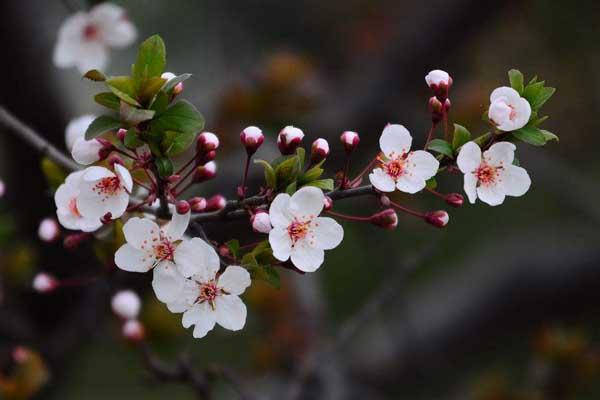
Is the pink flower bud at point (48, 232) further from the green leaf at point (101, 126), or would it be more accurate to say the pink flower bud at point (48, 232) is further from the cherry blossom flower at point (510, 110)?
the cherry blossom flower at point (510, 110)

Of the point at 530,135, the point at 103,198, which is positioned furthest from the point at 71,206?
the point at 530,135

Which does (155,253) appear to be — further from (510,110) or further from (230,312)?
(510,110)

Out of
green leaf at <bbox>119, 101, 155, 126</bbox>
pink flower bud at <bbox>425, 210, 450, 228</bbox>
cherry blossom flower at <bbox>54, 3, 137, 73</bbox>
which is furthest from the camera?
cherry blossom flower at <bbox>54, 3, 137, 73</bbox>

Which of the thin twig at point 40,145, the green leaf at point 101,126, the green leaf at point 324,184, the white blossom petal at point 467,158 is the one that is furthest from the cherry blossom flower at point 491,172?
the thin twig at point 40,145

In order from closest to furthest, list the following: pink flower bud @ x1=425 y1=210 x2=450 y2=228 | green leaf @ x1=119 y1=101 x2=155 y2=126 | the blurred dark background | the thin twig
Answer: green leaf @ x1=119 y1=101 x2=155 y2=126 < pink flower bud @ x1=425 y1=210 x2=450 y2=228 < the thin twig < the blurred dark background

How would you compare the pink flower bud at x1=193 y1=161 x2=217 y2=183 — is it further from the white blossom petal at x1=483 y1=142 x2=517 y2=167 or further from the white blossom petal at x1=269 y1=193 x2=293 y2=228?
the white blossom petal at x1=483 y1=142 x2=517 y2=167

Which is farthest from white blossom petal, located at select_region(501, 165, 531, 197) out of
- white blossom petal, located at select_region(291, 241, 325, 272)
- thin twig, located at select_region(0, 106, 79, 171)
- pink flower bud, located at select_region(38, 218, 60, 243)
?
pink flower bud, located at select_region(38, 218, 60, 243)

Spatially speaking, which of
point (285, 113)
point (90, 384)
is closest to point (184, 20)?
point (285, 113)
